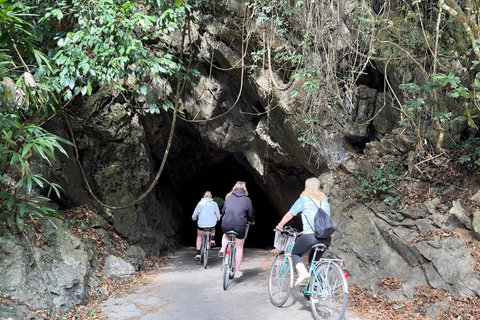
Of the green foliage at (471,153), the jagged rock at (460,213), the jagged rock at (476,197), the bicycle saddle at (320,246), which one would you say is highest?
the green foliage at (471,153)

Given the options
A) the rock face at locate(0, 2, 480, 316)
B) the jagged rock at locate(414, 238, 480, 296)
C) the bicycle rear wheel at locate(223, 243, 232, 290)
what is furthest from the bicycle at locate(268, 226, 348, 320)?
the jagged rock at locate(414, 238, 480, 296)

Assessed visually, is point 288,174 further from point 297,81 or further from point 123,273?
point 123,273

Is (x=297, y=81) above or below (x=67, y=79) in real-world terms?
above

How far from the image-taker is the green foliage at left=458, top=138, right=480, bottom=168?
5598 mm

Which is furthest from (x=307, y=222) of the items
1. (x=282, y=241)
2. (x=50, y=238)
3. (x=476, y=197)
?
(x=50, y=238)

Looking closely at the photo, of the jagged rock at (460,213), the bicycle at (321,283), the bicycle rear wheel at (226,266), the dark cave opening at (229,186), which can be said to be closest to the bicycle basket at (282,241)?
the bicycle at (321,283)

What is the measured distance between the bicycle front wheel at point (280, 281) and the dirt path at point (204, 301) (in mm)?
110

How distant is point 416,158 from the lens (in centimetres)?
623

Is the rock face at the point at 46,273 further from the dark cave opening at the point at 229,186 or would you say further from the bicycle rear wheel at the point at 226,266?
the dark cave opening at the point at 229,186

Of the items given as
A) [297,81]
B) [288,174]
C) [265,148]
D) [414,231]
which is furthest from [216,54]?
[414,231]

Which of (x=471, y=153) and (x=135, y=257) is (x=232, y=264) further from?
(x=471, y=153)

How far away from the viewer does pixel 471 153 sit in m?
5.70

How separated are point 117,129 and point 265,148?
3.68m

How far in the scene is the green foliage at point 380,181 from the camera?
249 inches
